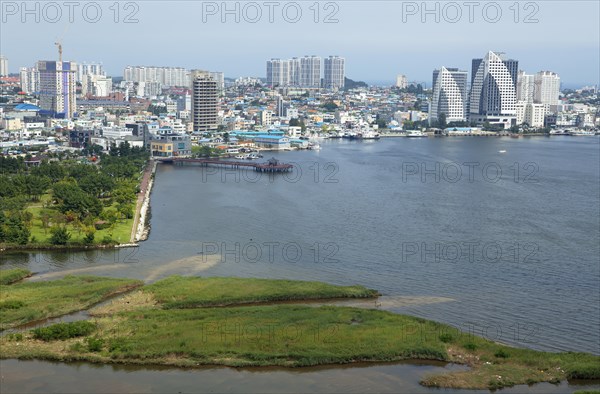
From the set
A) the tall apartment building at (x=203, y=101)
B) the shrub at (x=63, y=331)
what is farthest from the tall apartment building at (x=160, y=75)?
the shrub at (x=63, y=331)

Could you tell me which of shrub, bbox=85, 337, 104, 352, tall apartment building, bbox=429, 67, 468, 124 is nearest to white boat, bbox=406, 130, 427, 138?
tall apartment building, bbox=429, 67, 468, 124

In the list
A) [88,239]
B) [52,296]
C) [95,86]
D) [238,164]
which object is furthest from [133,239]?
[95,86]

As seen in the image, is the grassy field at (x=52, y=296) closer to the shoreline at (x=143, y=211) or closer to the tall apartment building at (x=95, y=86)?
the shoreline at (x=143, y=211)

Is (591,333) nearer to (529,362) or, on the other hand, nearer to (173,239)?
(529,362)

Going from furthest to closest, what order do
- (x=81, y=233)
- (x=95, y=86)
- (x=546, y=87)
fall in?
(x=95, y=86)
(x=546, y=87)
(x=81, y=233)

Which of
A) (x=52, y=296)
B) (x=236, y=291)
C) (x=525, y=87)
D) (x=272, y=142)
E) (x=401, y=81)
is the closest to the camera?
(x=52, y=296)

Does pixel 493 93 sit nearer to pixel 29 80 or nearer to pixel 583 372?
pixel 29 80

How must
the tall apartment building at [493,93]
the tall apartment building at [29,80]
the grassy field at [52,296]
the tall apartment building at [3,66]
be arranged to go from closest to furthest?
the grassy field at [52,296], the tall apartment building at [493,93], the tall apartment building at [29,80], the tall apartment building at [3,66]
